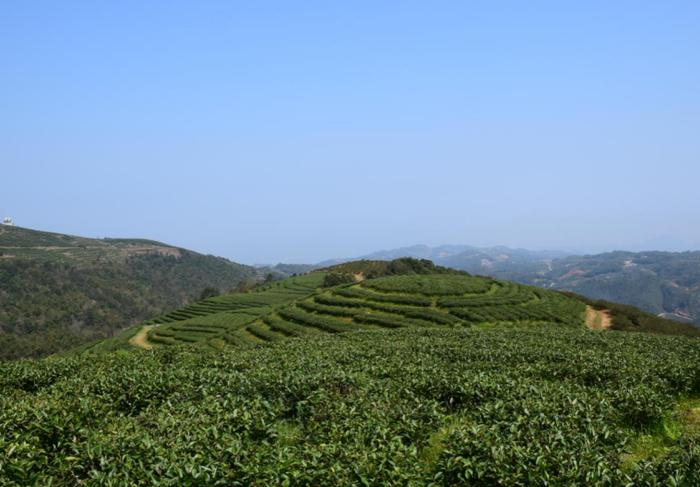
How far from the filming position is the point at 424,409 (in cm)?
1451

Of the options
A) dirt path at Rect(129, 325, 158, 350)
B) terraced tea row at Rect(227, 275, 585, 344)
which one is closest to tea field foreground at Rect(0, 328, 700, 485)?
terraced tea row at Rect(227, 275, 585, 344)

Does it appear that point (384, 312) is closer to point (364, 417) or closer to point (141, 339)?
point (141, 339)

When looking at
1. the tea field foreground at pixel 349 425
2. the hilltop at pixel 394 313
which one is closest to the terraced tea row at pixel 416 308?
the hilltop at pixel 394 313

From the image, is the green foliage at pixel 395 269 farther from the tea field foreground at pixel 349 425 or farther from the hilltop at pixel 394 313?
the tea field foreground at pixel 349 425

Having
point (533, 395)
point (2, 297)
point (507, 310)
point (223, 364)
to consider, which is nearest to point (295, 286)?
point (507, 310)

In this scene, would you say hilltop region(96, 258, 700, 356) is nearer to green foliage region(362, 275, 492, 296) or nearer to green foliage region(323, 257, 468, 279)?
green foliage region(362, 275, 492, 296)

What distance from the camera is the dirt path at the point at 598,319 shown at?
72.4m

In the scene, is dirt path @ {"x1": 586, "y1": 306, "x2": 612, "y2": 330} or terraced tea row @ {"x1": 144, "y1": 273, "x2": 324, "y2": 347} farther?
terraced tea row @ {"x1": 144, "y1": 273, "x2": 324, "y2": 347}

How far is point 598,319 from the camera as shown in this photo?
7681 cm

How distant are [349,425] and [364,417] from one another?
3.16 feet

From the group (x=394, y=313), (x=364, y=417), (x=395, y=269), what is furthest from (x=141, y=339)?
(x=364, y=417)

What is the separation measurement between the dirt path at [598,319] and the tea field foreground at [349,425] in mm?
51858

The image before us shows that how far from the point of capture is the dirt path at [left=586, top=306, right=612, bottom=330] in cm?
7236

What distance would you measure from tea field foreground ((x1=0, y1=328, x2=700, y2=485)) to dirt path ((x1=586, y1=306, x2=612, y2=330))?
51.9 meters
